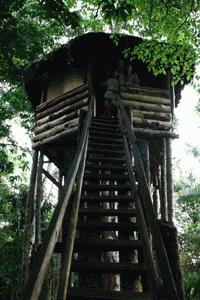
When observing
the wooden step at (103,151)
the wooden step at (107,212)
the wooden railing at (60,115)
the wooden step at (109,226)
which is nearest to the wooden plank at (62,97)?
the wooden railing at (60,115)

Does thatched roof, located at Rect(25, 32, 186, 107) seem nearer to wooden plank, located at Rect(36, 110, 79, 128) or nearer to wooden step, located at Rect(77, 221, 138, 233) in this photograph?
wooden plank, located at Rect(36, 110, 79, 128)

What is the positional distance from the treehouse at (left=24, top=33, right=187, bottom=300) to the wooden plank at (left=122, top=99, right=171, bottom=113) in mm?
37

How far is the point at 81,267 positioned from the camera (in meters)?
3.17

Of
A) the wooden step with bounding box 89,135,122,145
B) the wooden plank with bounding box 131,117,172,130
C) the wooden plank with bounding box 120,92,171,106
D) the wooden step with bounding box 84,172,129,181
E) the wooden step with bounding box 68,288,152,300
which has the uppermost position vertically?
the wooden plank with bounding box 120,92,171,106

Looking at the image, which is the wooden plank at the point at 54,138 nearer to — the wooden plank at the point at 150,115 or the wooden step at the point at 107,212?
the wooden plank at the point at 150,115

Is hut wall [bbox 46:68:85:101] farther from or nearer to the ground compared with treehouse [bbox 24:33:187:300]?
A: farther from the ground

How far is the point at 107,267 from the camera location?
3.19 meters

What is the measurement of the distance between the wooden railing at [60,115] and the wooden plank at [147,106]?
1297 millimetres

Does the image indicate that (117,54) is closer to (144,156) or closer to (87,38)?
(87,38)

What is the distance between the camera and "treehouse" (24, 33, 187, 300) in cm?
309

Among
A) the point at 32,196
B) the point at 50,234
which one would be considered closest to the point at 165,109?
the point at 32,196

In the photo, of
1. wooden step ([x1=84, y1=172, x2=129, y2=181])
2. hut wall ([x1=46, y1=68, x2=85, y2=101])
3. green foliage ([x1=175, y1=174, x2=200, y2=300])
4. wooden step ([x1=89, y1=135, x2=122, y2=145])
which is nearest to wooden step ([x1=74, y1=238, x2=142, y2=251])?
wooden step ([x1=84, y1=172, x2=129, y2=181])

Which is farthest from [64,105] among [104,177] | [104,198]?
[104,198]

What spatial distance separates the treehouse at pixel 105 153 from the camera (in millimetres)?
3094
